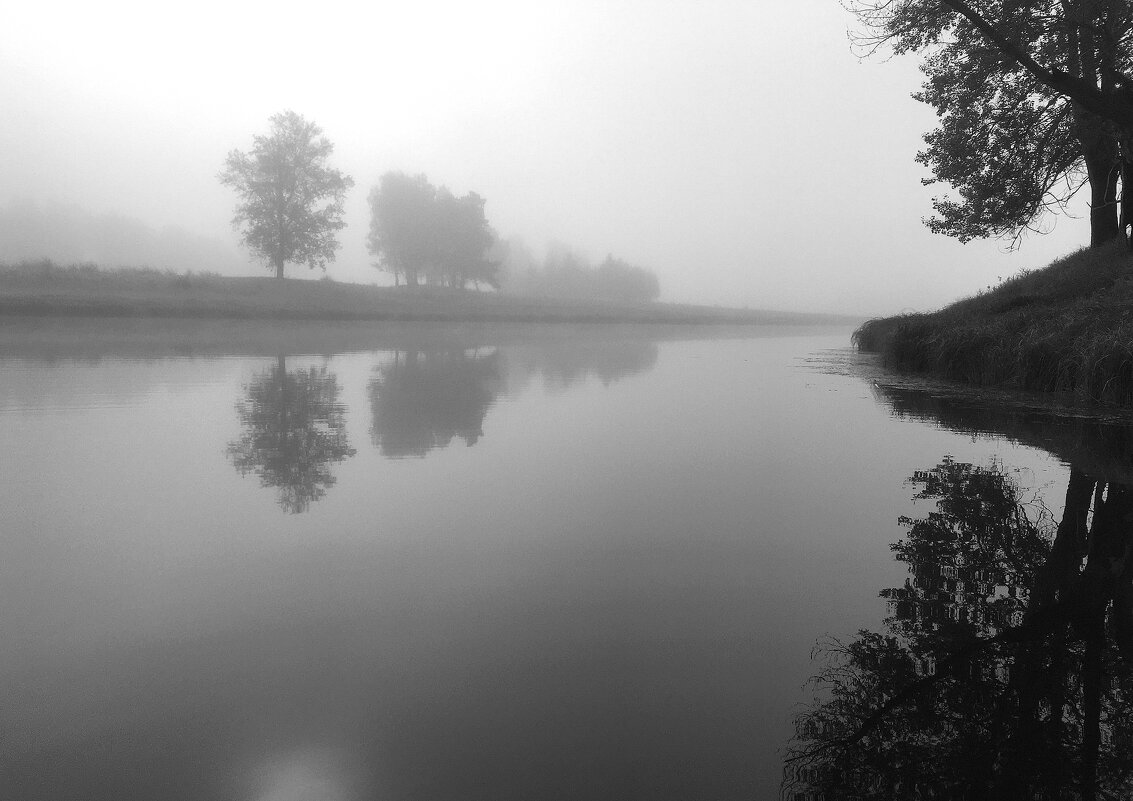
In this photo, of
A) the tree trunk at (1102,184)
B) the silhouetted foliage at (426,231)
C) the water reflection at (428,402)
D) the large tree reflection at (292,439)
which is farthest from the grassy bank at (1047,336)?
the silhouetted foliage at (426,231)

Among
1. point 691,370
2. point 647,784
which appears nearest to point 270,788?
point 647,784

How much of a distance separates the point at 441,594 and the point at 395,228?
58740 mm

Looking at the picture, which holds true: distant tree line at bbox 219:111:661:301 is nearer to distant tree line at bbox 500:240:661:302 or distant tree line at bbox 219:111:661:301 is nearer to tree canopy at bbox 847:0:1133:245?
Result: distant tree line at bbox 500:240:661:302

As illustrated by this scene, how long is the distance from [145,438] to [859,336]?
22968 millimetres

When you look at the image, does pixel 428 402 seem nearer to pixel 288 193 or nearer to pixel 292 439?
pixel 292 439

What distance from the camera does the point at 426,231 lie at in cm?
5728

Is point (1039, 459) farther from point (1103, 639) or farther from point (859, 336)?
point (859, 336)

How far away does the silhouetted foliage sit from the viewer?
5747 cm

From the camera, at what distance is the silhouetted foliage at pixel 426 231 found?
57469mm

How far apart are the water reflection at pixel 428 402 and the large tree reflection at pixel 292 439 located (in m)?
0.45

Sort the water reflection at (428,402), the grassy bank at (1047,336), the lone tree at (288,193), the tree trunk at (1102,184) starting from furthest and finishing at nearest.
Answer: the lone tree at (288,193) → the tree trunk at (1102,184) → the grassy bank at (1047,336) → the water reflection at (428,402)

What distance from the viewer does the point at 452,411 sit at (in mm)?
7934

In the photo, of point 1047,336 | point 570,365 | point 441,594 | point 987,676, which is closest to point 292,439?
point 441,594

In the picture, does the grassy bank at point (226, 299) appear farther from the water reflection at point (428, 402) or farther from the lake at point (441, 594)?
the lake at point (441, 594)
